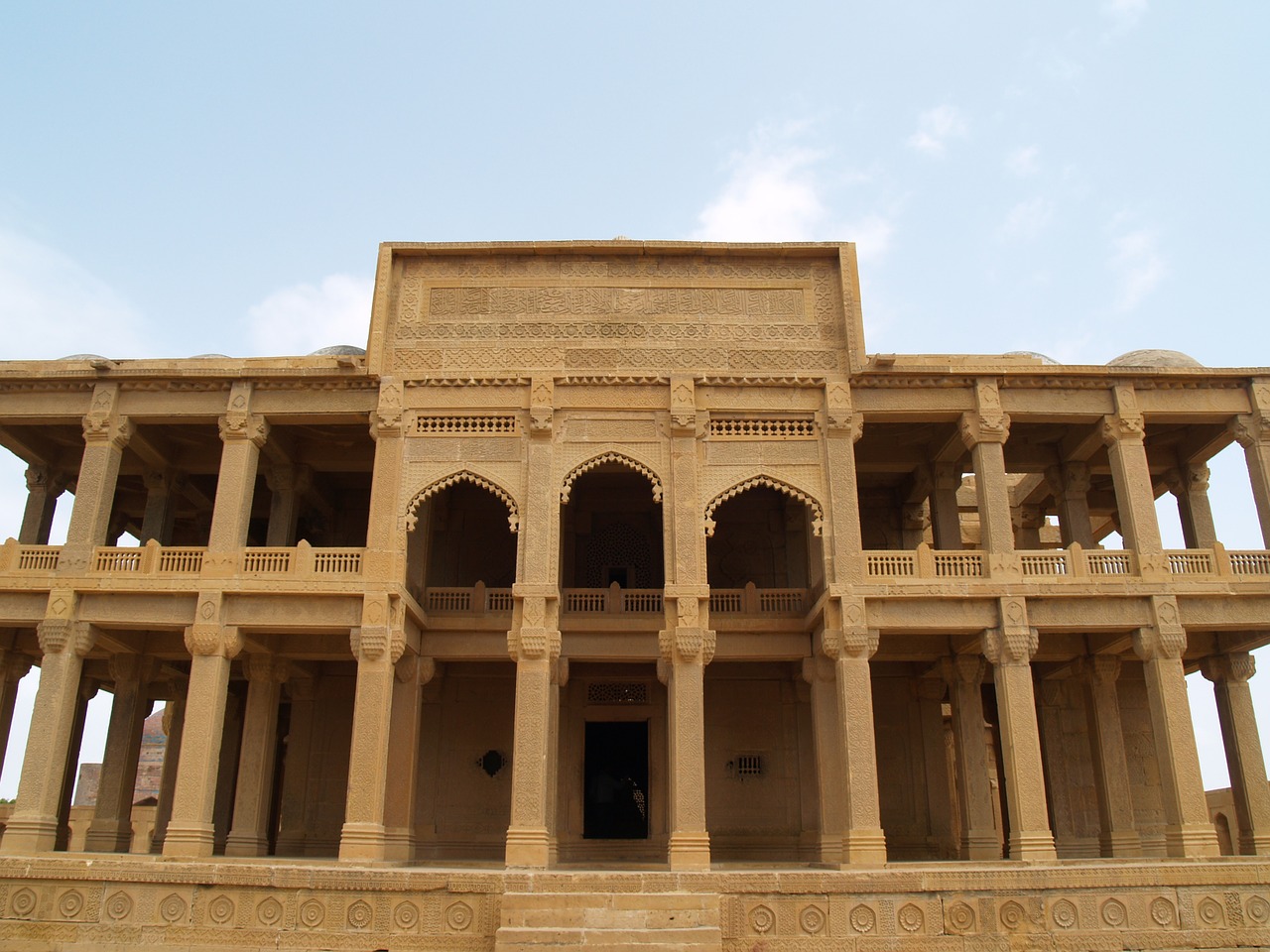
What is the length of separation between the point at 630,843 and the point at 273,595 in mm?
8748

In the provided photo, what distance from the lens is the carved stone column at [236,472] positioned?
18.0m

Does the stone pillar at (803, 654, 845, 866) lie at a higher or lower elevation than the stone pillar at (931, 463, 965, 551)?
lower

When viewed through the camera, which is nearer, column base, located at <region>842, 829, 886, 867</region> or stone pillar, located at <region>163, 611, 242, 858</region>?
column base, located at <region>842, 829, 886, 867</region>

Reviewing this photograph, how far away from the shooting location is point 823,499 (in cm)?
1797

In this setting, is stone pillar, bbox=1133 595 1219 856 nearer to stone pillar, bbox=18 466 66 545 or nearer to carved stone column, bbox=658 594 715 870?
carved stone column, bbox=658 594 715 870

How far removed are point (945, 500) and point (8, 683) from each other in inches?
746

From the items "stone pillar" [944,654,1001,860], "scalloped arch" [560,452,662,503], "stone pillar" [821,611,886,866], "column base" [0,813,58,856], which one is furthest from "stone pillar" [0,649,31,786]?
"stone pillar" [944,654,1001,860]

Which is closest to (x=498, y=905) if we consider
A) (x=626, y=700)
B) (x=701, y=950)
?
(x=701, y=950)

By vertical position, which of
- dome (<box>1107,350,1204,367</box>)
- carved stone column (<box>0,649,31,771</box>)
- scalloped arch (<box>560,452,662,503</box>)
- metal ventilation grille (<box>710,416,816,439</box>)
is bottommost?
carved stone column (<box>0,649,31,771</box>)

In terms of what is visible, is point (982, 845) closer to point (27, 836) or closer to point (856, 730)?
point (856, 730)

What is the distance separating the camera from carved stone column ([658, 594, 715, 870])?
16.0 meters

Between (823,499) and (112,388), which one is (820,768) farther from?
(112,388)

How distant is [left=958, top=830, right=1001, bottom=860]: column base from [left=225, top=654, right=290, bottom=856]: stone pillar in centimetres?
1307

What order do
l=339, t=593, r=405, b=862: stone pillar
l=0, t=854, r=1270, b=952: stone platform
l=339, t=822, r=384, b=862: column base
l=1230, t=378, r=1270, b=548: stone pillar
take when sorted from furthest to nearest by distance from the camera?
l=1230, t=378, r=1270, b=548: stone pillar, l=339, t=593, r=405, b=862: stone pillar, l=339, t=822, r=384, b=862: column base, l=0, t=854, r=1270, b=952: stone platform
